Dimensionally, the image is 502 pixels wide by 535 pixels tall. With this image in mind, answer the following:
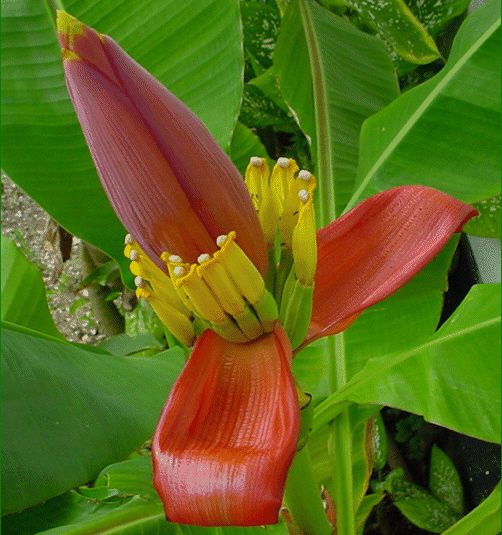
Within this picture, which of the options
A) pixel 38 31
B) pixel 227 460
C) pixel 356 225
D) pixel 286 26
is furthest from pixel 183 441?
pixel 286 26

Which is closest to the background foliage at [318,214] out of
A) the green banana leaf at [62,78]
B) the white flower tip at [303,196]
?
the green banana leaf at [62,78]

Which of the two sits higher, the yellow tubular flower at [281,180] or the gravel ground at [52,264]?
the yellow tubular flower at [281,180]

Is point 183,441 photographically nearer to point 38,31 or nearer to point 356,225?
point 356,225

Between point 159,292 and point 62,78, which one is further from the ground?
point 62,78

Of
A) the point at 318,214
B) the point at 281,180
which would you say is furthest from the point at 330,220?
the point at 281,180

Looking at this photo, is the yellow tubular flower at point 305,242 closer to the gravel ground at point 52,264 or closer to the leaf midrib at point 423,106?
the leaf midrib at point 423,106

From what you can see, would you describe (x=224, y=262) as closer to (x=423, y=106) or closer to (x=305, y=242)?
(x=305, y=242)

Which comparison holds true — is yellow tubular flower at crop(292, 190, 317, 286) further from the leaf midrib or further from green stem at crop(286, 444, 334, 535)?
the leaf midrib
